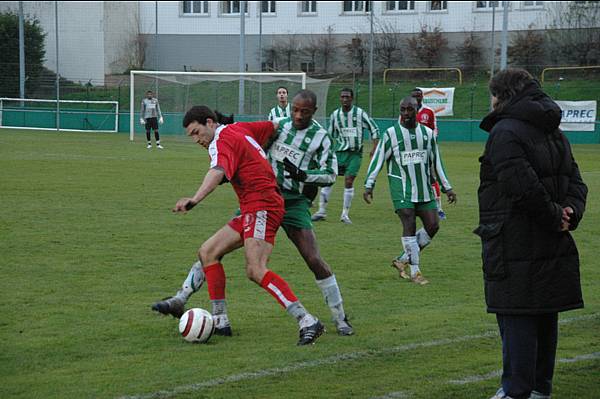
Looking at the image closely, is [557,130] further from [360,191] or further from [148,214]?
[360,191]

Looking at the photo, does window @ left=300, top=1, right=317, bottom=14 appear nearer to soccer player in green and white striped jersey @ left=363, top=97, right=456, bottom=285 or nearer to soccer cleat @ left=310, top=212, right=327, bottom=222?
soccer cleat @ left=310, top=212, right=327, bottom=222

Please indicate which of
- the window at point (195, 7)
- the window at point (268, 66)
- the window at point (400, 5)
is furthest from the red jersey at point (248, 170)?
the window at point (195, 7)

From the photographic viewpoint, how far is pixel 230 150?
22.6 ft

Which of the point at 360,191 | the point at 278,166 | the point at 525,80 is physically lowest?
the point at 360,191

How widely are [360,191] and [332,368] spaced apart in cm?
1309

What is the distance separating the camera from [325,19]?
1962 inches

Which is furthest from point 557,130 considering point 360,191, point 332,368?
point 360,191

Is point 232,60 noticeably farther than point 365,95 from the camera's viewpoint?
Yes

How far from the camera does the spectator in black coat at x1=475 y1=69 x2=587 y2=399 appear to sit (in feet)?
16.4

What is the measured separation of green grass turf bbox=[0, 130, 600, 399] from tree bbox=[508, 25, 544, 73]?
1173 inches

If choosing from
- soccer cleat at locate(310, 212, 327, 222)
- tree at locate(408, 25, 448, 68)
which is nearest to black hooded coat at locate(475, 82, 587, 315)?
soccer cleat at locate(310, 212, 327, 222)

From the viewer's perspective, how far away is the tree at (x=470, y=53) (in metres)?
45.8

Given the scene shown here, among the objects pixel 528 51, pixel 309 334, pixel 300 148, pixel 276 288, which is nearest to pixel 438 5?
pixel 528 51

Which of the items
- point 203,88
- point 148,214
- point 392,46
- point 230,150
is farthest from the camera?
point 392,46
